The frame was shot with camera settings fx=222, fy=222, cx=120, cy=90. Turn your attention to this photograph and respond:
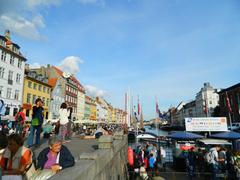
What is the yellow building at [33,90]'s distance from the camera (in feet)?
137

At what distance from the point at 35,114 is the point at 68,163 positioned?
498 centimetres

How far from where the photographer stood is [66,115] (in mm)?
9930

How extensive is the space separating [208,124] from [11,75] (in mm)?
32302

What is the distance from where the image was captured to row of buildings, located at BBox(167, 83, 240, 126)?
189ft

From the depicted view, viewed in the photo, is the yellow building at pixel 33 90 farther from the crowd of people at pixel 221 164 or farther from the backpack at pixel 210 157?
the backpack at pixel 210 157

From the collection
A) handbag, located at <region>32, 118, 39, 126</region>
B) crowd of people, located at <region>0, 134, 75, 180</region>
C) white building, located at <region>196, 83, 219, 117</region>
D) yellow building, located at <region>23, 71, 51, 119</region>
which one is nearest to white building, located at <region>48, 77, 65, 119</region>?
yellow building, located at <region>23, 71, 51, 119</region>

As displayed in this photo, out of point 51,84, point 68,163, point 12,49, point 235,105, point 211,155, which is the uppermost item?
point 12,49

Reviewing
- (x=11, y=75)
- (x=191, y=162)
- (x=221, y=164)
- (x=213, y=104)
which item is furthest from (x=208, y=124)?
(x=213, y=104)

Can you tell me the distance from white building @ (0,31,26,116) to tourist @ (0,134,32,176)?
35280mm

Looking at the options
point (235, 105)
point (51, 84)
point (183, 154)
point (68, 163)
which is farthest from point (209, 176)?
point (235, 105)

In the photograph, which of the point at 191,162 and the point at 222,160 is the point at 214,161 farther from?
the point at 191,162

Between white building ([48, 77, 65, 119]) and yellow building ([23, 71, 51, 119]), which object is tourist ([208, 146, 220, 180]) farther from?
white building ([48, 77, 65, 119])

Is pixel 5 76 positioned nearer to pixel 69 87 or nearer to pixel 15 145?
pixel 69 87

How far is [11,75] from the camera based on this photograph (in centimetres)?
3809
